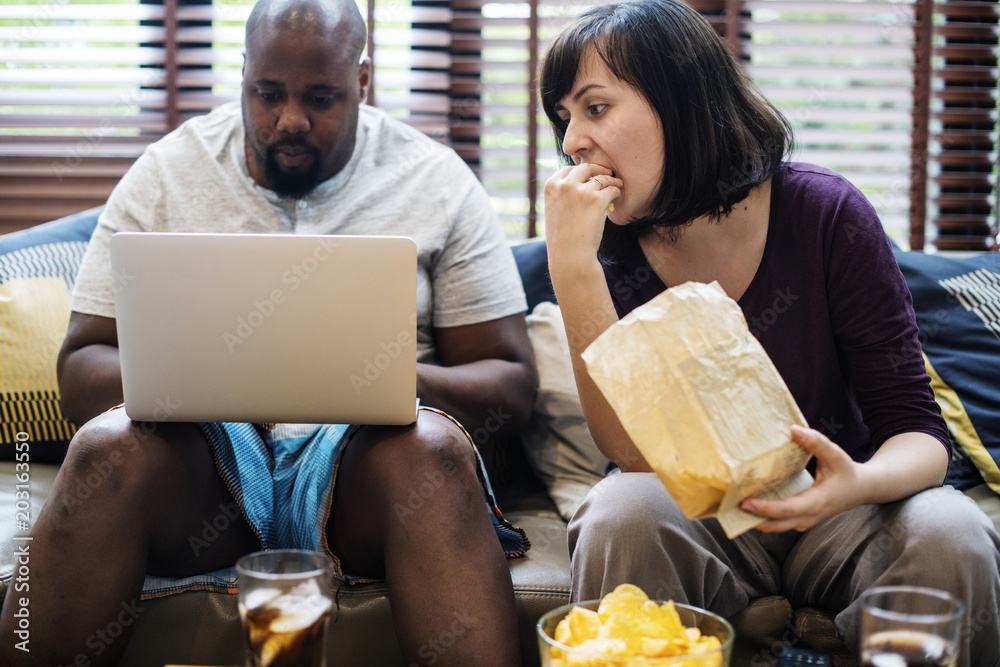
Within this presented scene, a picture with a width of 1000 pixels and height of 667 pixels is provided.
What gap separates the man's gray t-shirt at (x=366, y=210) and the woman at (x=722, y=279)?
1.21 feet

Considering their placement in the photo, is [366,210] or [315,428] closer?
[315,428]

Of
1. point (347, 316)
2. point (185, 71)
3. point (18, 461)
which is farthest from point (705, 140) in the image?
point (185, 71)

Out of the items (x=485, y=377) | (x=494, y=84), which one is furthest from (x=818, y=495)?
(x=494, y=84)

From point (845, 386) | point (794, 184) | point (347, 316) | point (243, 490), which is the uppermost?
point (794, 184)

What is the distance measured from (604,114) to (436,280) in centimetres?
54

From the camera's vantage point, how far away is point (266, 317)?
1.02 metres

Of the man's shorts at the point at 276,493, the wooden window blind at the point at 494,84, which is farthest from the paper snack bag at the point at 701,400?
the wooden window blind at the point at 494,84

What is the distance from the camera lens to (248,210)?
62.9 inches

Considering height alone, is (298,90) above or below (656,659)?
above

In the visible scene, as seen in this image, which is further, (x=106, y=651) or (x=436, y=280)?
(x=436, y=280)

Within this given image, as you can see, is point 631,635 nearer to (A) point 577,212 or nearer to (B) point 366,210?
(A) point 577,212

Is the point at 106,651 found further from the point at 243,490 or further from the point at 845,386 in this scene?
the point at 845,386

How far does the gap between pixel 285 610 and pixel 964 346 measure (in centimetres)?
141

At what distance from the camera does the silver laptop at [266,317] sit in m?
1.01
